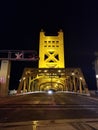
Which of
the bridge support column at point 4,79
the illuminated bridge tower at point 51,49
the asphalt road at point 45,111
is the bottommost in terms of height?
the asphalt road at point 45,111

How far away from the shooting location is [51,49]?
9550 cm

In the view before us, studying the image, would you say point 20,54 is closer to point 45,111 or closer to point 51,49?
point 45,111

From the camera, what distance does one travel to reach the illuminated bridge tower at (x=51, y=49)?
89.2m

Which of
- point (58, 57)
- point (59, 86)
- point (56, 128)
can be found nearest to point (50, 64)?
point (58, 57)

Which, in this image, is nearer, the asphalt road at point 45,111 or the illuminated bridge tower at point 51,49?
the asphalt road at point 45,111

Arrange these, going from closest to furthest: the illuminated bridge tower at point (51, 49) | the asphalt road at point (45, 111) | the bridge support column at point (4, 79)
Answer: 1. the asphalt road at point (45, 111)
2. the bridge support column at point (4, 79)
3. the illuminated bridge tower at point (51, 49)

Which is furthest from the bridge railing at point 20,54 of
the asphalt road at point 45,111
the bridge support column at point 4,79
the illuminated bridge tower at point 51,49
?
the illuminated bridge tower at point 51,49

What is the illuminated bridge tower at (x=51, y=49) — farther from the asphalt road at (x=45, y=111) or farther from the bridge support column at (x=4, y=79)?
the asphalt road at (x=45, y=111)

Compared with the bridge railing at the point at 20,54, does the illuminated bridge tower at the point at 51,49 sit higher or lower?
higher

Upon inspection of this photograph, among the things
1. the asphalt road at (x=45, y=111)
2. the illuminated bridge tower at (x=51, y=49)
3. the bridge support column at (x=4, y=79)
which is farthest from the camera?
the illuminated bridge tower at (x=51, y=49)

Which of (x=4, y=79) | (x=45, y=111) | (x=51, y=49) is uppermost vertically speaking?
(x=51, y=49)

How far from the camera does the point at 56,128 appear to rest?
257 inches

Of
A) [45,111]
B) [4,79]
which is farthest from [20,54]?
[45,111]

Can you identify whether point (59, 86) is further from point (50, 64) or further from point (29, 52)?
point (29, 52)
